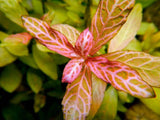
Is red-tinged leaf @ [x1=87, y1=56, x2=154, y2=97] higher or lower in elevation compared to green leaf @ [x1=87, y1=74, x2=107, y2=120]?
higher

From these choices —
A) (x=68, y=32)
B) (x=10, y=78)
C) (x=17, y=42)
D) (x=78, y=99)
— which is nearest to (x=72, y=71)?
(x=78, y=99)

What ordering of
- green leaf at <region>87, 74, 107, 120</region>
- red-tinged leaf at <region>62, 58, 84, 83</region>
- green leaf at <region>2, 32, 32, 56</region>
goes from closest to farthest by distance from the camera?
red-tinged leaf at <region>62, 58, 84, 83</region> → green leaf at <region>87, 74, 107, 120</region> → green leaf at <region>2, 32, 32, 56</region>

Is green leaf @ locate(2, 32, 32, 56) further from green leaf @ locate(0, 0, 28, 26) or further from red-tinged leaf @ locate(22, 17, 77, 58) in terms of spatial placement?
red-tinged leaf @ locate(22, 17, 77, 58)

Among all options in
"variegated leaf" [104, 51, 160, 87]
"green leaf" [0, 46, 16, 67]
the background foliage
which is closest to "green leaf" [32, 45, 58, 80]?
the background foliage

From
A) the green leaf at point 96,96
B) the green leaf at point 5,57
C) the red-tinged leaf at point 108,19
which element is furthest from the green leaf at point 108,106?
the green leaf at point 5,57

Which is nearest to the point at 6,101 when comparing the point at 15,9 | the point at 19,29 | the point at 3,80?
the point at 3,80

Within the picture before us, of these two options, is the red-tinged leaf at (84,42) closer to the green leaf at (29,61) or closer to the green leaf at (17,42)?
the green leaf at (17,42)

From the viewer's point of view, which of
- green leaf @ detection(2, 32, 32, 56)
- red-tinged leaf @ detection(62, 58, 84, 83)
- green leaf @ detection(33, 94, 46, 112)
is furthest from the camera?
green leaf @ detection(33, 94, 46, 112)
